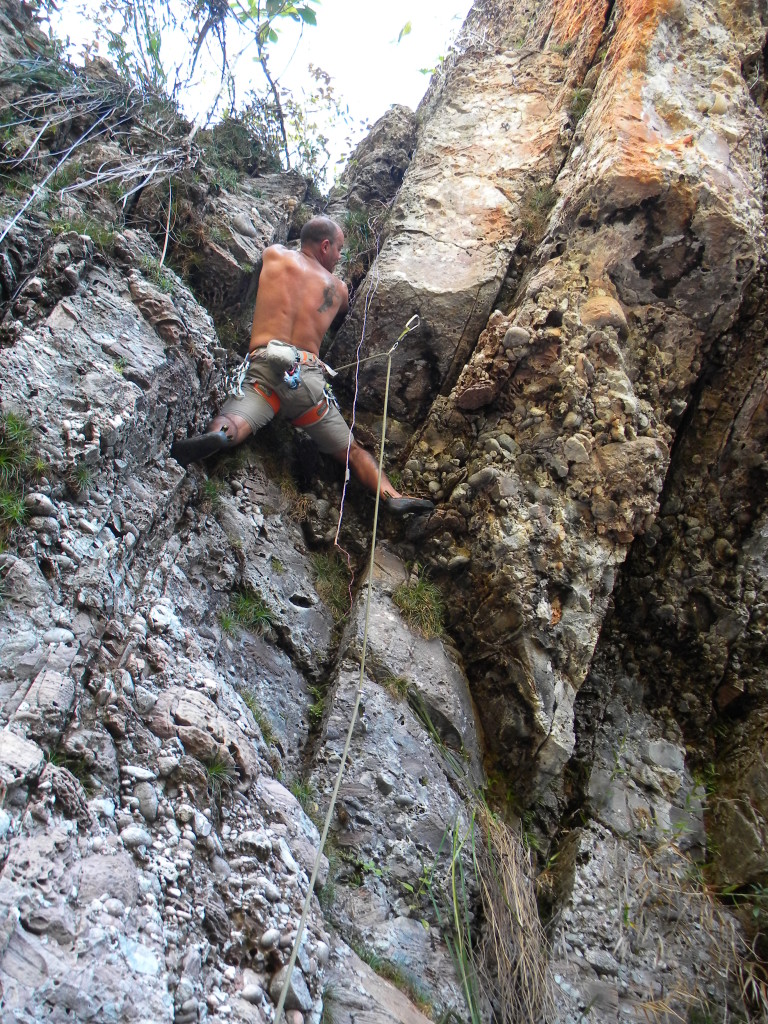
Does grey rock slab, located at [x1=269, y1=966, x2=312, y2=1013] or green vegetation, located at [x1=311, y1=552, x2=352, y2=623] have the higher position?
green vegetation, located at [x1=311, y1=552, x2=352, y2=623]

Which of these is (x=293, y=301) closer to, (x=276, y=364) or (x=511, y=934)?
(x=276, y=364)

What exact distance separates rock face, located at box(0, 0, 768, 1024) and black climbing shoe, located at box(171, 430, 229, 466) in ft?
0.38

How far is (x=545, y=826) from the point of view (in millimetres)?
3639

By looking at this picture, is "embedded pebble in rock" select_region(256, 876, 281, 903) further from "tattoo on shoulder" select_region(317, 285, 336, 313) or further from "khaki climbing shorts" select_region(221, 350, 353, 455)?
"tattoo on shoulder" select_region(317, 285, 336, 313)

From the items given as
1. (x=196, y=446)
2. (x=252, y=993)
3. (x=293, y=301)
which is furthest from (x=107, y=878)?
(x=293, y=301)

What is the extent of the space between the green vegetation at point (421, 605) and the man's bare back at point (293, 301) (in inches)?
63.9

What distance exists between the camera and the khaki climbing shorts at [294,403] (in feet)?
13.5

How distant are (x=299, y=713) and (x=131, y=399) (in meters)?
1.69

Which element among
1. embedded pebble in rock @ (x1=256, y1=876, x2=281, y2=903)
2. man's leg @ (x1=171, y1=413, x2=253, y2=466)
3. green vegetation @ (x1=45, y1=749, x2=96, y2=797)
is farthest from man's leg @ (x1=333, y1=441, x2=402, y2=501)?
green vegetation @ (x1=45, y1=749, x2=96, y2=797)

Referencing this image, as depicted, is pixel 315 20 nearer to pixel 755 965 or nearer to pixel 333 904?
pixel 333 904

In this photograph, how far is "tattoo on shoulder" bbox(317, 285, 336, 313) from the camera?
4.57 m

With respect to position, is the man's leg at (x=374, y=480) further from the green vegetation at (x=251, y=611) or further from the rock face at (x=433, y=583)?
the green vegetation at (x=251, y=611)

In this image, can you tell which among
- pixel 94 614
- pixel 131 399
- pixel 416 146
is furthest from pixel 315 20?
pixel 94 614

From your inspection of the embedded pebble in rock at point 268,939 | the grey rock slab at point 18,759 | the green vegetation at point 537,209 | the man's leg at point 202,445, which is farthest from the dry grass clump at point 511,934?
the green vegetation at point 537,209
